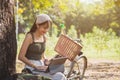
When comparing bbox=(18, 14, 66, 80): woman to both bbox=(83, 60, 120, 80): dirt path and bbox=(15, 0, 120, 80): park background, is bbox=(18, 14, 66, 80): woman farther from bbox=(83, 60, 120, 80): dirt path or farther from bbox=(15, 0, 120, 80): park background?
bbox=(83, 60, 120, 80): dirt path

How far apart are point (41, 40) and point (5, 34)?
463 millimetres

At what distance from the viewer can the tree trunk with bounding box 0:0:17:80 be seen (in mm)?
4863

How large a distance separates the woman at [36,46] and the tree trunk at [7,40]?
4.9 inches

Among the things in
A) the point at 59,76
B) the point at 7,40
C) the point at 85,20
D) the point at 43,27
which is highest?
the point at 43,27

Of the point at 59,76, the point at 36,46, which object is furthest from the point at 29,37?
the point at 59,76

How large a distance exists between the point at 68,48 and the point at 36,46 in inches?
16.9

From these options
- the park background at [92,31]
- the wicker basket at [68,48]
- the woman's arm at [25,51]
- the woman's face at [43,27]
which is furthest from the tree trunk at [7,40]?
the park background at [92,31]

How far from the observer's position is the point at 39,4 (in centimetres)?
1514

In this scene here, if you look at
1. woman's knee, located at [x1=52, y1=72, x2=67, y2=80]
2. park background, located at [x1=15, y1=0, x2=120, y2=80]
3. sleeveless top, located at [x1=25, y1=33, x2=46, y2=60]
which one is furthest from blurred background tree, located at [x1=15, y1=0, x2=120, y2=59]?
woman's knee, located at [x1=52, y1=72, x2=67, y2=80]

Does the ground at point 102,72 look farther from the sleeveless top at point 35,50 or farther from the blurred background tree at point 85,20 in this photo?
the sleeveless top at point 35,50

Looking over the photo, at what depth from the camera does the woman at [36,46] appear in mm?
4914

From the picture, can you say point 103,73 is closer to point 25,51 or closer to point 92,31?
point 25,51

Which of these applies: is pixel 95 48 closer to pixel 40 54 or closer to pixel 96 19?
pixel 40 54

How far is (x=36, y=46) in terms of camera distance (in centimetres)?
509
